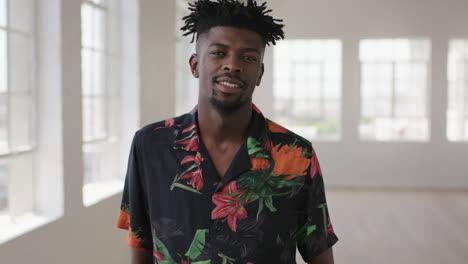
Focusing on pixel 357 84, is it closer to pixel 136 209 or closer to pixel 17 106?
pixel 17 106

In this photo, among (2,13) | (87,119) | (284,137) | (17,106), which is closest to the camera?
(284,137)

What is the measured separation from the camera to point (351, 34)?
8.53m

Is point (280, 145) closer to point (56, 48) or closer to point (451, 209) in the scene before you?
point (56, 48)

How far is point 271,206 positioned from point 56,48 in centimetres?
204

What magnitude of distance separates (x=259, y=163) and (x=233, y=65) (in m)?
0.22

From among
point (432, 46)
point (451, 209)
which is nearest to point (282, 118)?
point (432, 46)

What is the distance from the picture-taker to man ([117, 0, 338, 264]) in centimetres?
115

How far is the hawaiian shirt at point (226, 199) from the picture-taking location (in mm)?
1148

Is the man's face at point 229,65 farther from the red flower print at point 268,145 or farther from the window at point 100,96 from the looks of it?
the window at point 100,96

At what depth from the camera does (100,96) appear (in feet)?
12.2

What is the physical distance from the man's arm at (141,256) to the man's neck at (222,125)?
1.00ft

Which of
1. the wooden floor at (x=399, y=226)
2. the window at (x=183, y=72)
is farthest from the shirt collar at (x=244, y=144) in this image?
the window at (x=183, y=72)

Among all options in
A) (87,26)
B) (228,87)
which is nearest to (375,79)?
(87,26)

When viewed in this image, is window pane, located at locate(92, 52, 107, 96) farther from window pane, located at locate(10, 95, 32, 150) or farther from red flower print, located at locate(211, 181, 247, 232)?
red flower print, located at locate(211, 181, 247, 232)
